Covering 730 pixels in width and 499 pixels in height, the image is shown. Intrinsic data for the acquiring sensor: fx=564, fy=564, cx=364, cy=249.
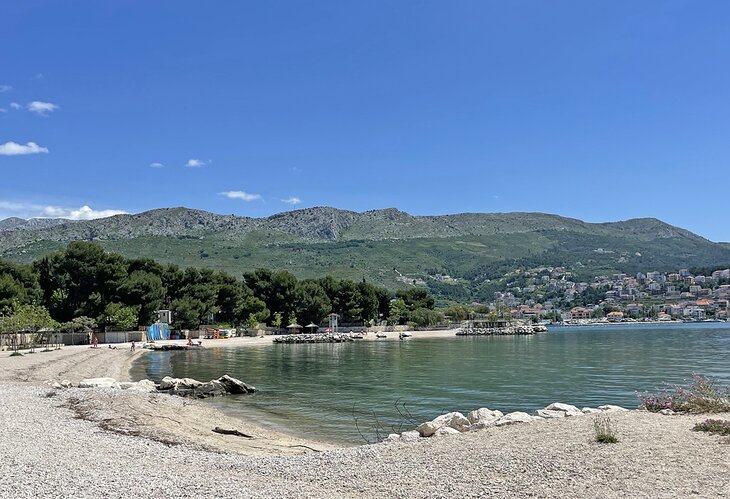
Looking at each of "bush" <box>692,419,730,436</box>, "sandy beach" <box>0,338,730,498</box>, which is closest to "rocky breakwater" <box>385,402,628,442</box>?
"sandy beach" <box>0,338,730,498</box>

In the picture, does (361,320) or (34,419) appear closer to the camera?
(34,419)

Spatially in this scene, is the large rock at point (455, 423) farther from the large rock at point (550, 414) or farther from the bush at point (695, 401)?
the bush at point (695, 401)

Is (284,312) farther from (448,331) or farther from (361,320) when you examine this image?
(448,331)

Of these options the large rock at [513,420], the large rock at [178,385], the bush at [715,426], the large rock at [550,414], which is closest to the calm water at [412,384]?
the large rock at [178,385]

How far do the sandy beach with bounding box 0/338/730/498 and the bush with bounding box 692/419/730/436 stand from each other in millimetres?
324

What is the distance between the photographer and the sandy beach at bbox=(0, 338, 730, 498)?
852 cm

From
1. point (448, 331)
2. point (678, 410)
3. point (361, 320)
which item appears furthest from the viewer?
point (448, 331)

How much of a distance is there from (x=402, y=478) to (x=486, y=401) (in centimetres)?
1520

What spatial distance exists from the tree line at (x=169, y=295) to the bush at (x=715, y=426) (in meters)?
57.6

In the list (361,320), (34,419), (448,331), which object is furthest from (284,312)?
(34,419)

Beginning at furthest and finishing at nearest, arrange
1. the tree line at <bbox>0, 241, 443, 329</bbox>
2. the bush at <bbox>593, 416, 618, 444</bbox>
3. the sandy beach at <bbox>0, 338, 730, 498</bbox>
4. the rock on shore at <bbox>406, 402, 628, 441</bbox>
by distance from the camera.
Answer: the tree line at <bbox>0, 241, 443, 329</bbox>
the rock on shore at <bbox>406, 402, 628, 441</bbox>
the bush at <bbox>593, 416, 618, 444</bbox>
the sandy beach at <bbox>0, 338, 730, 498</bbox>

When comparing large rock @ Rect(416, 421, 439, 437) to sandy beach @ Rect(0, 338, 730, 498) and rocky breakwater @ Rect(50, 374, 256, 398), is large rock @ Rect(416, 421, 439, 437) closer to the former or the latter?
sandy beach @ Rect(0, 338, 730, 498)

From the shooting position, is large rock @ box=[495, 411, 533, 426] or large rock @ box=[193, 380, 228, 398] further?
large rock @ box=[193, 380, 228, 398]

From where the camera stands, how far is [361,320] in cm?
12238
